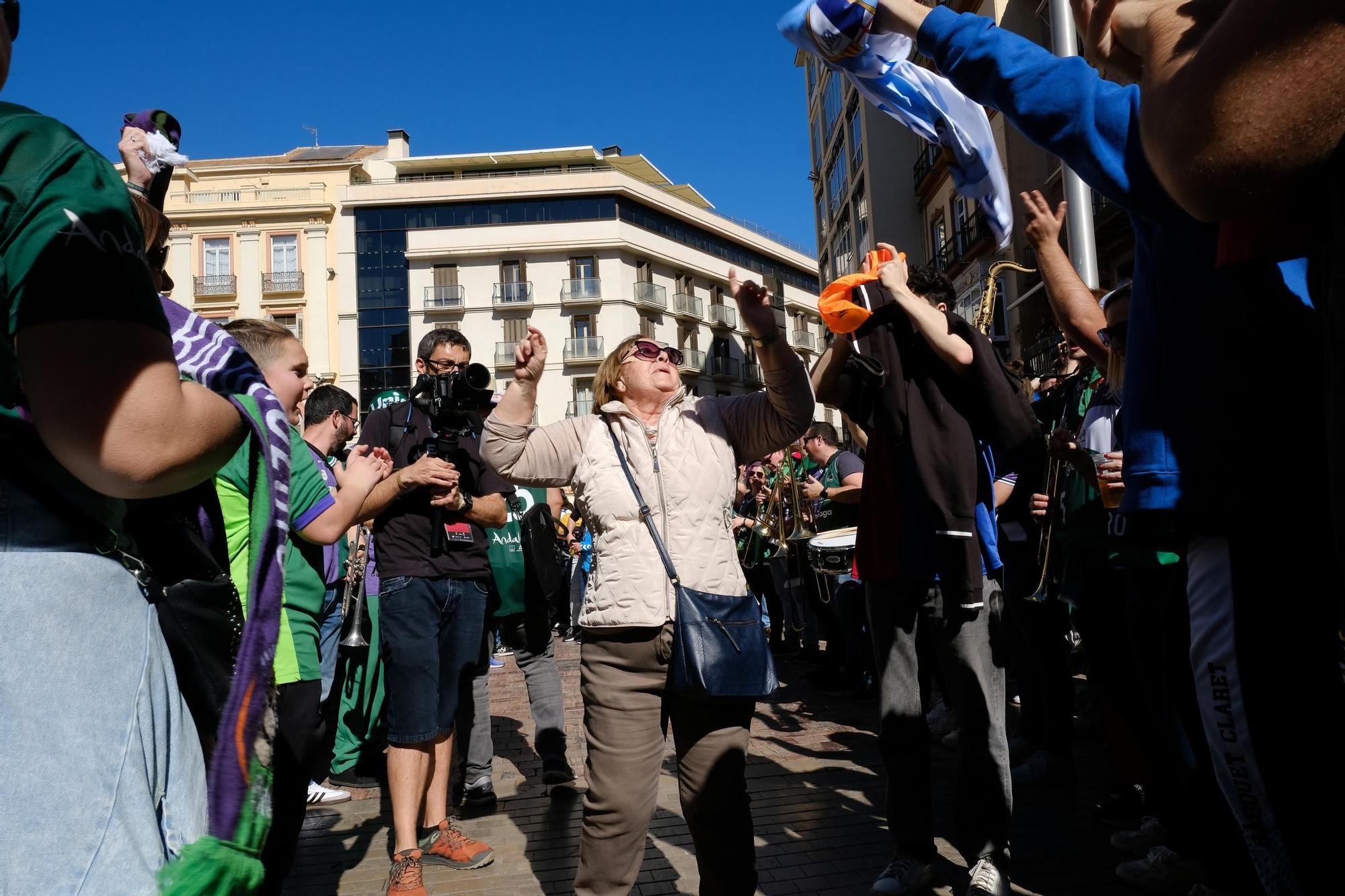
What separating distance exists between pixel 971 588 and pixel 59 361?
Result: 9.86 ft

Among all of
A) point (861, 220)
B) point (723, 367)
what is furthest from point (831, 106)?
point (723, 367)

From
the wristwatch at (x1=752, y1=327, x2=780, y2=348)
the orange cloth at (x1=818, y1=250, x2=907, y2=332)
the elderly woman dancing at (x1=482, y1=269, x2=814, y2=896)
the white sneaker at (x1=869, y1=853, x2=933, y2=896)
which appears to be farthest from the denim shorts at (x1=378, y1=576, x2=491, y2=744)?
the orange cloth at (x1=818, y1=250, x2=907, y2=332)

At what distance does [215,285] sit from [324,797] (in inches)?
1975

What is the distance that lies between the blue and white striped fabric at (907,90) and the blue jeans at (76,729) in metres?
2.08

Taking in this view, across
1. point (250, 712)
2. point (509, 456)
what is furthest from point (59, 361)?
point (509, 456)

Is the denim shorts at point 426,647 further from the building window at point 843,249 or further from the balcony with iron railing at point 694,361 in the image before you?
the balcony with iron railing at point 694,361

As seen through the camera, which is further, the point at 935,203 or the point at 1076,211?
the point at 935,203

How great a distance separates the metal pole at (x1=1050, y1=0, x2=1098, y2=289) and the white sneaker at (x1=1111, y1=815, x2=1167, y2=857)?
423cm

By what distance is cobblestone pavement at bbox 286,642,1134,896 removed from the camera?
12.8 ft

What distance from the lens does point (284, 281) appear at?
50188mm

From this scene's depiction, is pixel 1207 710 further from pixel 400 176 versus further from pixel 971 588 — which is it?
pixel 400 176

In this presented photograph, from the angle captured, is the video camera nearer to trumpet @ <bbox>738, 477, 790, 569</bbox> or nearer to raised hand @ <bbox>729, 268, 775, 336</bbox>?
raised hand @ <bbox>729, 268, 775, 336</bbox>

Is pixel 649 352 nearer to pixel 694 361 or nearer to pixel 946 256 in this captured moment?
pixel 946 256

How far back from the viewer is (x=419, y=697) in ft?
14.3
